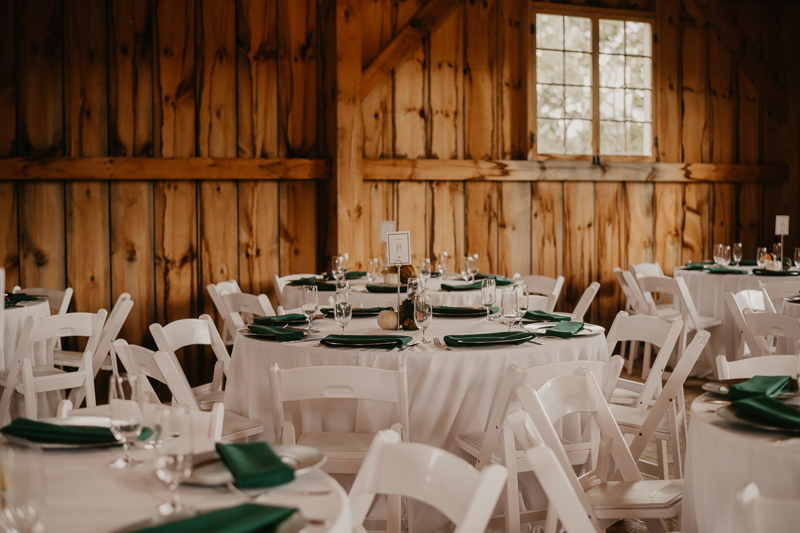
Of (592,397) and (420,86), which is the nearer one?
(592,397)

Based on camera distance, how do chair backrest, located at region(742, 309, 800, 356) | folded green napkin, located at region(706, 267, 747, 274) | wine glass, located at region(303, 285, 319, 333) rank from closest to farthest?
wine glass, located at region(303, 285, 319, 333) → chair backrest, located at region(742, 309, 800, 356) → folded green napkin, located at region(706, 267, 747, 274)

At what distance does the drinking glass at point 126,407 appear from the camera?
4.62 feet

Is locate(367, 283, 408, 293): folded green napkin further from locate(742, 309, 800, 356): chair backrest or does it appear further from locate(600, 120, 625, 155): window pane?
locate(600, 120, 625, 155): window pane

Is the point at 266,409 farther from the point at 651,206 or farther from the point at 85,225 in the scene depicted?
the point at 651,206

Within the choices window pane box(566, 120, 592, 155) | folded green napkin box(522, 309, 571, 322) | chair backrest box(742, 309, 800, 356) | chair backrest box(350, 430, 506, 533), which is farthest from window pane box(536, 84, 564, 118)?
chair backrest box(350, 430, 506, 533)

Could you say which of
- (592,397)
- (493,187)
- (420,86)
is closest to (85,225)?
(420,86)

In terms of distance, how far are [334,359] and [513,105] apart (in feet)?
15.4

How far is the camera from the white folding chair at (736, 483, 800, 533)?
1249 millimetres

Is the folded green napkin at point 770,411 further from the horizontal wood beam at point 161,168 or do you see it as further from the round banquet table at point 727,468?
the horizontal wood beam at point 161,168

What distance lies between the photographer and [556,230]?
22.6ft

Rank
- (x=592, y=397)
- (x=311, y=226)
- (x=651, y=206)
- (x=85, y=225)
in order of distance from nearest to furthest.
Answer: (x=592, y=397), (x=85, y=225), (x=311, y=226), (x=651, y=206)

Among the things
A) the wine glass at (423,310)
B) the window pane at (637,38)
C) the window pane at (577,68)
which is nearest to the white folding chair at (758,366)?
the wine glass at (423,310)

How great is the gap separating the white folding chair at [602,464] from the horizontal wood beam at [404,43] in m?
4.38

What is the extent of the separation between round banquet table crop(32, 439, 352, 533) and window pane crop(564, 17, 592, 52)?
6.32 metres
